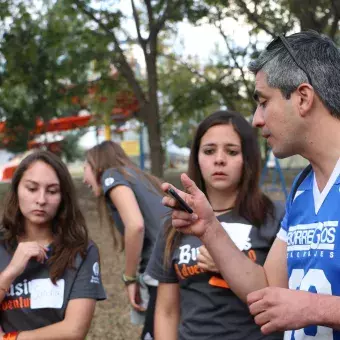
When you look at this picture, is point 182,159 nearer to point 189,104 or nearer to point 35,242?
point 189,104

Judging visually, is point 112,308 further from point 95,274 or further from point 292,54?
point 292,54

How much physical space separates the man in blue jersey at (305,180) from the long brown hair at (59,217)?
0.94 metres

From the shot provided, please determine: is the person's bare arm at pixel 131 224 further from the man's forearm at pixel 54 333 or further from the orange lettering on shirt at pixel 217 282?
the orange lettering on shirt at pixel 217 282

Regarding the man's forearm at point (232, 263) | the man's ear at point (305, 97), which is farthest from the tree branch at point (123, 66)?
the man's ear at point (305, 97)

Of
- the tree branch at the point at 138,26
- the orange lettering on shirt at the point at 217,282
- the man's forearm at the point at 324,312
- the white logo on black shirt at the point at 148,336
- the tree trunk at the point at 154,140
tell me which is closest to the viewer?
the man's forearm at the point at 324,312

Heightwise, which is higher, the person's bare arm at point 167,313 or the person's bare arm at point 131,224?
the person's bare arm at point 131,224

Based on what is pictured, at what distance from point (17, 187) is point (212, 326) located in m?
1.16

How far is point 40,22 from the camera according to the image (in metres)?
12.8

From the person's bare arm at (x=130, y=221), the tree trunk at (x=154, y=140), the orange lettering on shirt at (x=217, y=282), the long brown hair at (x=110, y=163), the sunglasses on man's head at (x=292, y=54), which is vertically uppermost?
the tree trunk at (x=154, y=140)

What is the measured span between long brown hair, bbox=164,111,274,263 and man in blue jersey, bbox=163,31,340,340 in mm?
569

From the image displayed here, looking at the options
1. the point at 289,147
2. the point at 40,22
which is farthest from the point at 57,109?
the point at 289,147

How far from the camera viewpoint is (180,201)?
196cm

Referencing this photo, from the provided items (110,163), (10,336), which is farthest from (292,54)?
(110,163)

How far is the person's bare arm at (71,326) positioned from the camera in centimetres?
256
